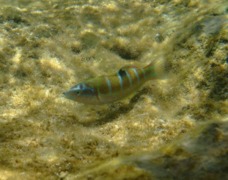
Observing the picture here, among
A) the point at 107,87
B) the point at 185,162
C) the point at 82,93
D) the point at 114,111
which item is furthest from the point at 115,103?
the point at 185,162

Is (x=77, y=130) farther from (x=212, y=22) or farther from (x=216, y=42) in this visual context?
(x=212, y=22)

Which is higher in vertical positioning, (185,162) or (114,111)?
(185,162)

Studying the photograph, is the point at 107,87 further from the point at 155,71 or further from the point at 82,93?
the point at 155,71

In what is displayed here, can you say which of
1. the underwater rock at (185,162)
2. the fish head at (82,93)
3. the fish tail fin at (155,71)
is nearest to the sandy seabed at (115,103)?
the underwater rock at (185,162)

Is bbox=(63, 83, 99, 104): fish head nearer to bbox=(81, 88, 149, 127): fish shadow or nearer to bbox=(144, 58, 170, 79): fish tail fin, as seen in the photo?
bbox=(81, 88, 149, 127): fish shadow

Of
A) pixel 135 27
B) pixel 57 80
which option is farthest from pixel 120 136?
pixel 135 27

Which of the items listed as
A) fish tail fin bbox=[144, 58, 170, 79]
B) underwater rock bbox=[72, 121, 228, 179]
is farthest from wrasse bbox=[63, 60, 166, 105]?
underwater rock bbox=[72, 121, 228, 179]
